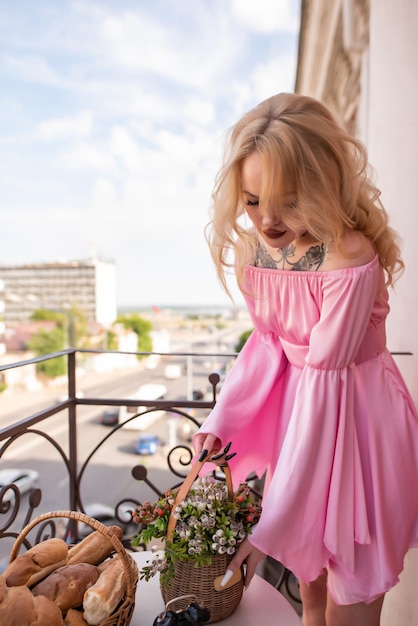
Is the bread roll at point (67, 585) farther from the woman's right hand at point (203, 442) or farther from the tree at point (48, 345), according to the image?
the tree at point (48, 345)

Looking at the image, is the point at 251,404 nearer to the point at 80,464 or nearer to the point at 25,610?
the point at 25,610

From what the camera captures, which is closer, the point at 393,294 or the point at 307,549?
the point at 307,549

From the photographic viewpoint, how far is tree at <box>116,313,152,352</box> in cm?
5972

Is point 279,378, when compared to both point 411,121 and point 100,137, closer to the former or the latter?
point 411,121

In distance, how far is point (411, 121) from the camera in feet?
5.33

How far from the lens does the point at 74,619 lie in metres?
0.88

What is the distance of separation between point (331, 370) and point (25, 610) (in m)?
0.71

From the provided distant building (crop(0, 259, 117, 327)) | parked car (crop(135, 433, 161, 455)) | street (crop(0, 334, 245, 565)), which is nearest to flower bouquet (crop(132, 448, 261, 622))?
street (crop(0, 334, 245, 565))

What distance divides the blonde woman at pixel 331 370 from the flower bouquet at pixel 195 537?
37mm

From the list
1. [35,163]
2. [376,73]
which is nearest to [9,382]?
[35,163]

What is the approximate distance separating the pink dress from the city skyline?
226 feet

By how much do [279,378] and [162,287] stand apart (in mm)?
115100

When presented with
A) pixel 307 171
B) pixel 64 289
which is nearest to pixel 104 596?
pixel 307 171

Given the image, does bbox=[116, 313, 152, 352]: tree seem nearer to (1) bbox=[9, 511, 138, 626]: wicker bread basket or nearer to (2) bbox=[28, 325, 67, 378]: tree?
(2) bbox=[28, 325, 67, 378]: tree
